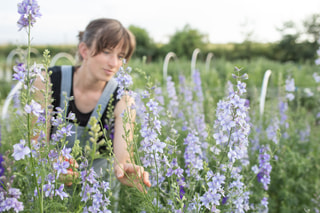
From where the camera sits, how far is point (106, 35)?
2.39m

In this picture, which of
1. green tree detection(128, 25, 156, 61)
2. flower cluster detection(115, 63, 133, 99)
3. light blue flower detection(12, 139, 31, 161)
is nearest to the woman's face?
flower cluster detection(115, 63, 133, 99)

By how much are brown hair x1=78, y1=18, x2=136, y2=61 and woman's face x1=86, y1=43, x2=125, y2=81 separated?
33 millimetres

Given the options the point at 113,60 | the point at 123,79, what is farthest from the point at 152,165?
the point at 113,60

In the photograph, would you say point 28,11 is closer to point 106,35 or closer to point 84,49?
point 106,35

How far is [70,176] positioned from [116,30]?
1.42 meters

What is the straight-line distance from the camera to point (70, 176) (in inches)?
51.5

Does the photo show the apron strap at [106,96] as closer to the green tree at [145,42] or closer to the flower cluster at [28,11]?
the flower cluster at [28,11]

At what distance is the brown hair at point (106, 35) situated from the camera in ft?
7.75

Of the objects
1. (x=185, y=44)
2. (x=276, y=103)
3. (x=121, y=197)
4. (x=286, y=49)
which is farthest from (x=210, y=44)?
(x=121, y=197)

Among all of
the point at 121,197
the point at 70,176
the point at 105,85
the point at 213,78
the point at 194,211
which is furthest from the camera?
the point at 213,78

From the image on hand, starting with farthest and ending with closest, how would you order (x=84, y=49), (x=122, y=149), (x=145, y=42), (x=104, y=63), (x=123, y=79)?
(x=145, y=42) → (x=84, y=49) → (x=104, y=63) → (x=122, y=149) → (x=123, y=79)

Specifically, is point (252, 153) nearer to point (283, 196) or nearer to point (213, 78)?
point (283, 196)

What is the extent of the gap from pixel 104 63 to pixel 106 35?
0.71 feet

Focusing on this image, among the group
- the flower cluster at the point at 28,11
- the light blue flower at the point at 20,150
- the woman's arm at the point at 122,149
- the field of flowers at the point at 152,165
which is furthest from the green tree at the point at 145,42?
the light blue flower at the point at 20,150
